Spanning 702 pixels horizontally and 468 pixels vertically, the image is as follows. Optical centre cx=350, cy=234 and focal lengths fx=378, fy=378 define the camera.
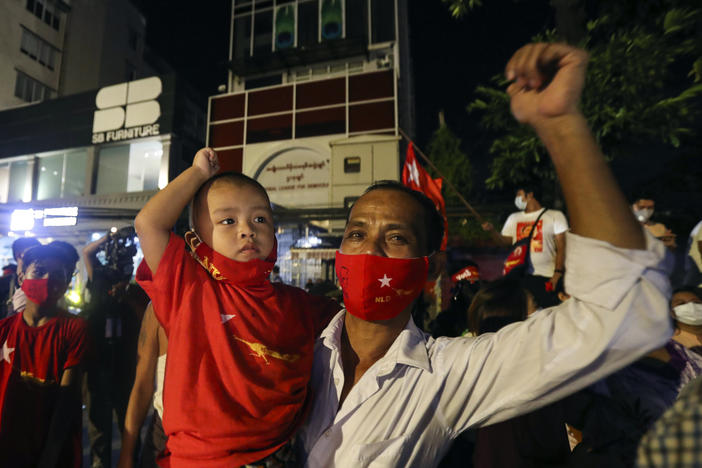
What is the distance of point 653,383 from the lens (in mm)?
2291

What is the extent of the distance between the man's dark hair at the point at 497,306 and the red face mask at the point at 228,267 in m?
1.54

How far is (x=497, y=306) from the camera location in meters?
2.49

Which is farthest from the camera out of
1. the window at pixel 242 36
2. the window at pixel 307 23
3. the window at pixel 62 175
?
the window at pixel 242 36

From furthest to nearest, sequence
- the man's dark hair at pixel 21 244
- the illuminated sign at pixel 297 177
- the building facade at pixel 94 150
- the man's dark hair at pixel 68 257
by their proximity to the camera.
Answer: the illuminated sign at pixel 297 177 < the building facade at pixel 94 150 < the man's dark hair at pixel 21 244 < the man's dark hair at pixel 68 257

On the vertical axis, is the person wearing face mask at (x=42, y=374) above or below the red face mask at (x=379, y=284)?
below

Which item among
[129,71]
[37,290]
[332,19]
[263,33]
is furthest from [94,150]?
[37,290]

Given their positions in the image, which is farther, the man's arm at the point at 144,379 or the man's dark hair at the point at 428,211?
the man's arm at the point at 144,379

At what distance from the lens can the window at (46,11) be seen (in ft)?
79.6

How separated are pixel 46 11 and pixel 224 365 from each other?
114 feet

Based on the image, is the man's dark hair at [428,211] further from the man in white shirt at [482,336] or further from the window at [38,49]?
the window at [38,49]

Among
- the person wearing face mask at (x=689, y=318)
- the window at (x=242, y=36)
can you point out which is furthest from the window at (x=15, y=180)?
the person wearing face mask at (x=689, y=318)

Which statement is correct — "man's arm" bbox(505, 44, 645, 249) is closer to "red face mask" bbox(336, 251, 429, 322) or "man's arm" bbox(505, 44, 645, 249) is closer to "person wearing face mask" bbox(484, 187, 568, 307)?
"red face mask" bbox(336, 251, 429, 322)

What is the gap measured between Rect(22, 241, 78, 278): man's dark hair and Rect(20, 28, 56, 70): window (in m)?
29.7

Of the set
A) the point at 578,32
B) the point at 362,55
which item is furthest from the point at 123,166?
the point at 578,32
